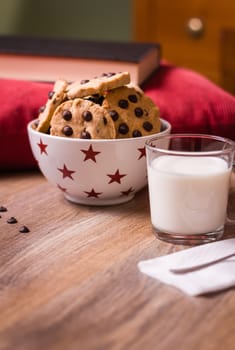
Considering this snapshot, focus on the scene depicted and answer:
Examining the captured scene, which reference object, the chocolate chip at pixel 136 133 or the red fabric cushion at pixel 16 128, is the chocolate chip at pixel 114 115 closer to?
the chocolate chip at pixel 136 133

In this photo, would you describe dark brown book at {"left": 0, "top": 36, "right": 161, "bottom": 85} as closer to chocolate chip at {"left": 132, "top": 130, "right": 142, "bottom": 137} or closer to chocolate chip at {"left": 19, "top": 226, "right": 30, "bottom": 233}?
chocolate chip at {"left": 132, "top": 130, "right": 142, "bottom": 137}

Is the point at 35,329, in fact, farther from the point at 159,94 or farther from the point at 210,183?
the point at 159,94

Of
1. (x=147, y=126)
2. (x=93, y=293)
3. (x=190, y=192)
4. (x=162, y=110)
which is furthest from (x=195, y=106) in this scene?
(x=93, y=293)

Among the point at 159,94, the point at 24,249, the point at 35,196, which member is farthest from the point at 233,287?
the point at 159,94

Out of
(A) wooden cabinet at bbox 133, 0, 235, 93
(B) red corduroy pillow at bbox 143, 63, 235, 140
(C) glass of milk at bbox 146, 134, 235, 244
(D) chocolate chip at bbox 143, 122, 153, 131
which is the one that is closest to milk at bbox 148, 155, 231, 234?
(C) glass of milk at bbox 146, 134, 235, 244

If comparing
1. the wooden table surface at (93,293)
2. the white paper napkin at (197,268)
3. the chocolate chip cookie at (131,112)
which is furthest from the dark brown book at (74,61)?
the white paper napkin at (197,268)

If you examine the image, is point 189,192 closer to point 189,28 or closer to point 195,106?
point 195,106
